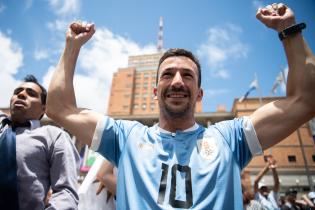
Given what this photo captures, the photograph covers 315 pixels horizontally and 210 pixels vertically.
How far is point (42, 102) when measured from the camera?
269 centimetres

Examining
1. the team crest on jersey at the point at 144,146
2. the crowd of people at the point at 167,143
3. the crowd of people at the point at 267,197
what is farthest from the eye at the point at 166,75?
the crowd of people at the point at 267,197

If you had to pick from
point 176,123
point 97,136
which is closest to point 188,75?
point 176,123

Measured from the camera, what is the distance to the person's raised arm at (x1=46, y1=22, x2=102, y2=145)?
165 cm

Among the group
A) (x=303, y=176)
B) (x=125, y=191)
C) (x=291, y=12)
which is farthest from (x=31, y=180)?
(x=303, y=176)

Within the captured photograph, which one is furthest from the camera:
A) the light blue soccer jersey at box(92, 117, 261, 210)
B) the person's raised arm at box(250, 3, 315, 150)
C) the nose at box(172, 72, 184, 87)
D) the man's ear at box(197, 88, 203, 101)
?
the man's ear at box(197, 88, 203, 101)

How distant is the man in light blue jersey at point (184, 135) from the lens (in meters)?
1.42

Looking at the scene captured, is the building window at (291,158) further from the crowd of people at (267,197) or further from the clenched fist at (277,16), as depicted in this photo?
the clenched fist at (277,16)

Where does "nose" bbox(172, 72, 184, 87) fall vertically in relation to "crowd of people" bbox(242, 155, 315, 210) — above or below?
above

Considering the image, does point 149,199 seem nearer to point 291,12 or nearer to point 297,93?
point 297,93

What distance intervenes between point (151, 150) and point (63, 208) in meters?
0.80

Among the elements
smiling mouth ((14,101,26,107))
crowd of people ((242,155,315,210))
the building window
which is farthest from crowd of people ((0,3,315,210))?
the building window

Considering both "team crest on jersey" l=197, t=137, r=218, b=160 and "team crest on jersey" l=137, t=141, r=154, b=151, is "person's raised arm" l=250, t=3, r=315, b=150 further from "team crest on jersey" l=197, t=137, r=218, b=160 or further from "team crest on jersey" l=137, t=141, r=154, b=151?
"team crest on jersey" l=137, t=141, r=154, b=151

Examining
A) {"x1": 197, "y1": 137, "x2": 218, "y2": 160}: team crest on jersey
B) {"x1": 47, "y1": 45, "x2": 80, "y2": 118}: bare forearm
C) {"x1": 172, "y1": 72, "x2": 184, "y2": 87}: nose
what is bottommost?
{"x1": 197, "y1": 137, "x2": 218, "y2": 160}: team crest on jersey

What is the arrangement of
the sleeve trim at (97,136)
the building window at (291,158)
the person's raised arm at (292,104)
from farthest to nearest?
1. the building window at (291,158)
2. the sleeve trim at (97,136)
3. the person's raised arm at (292,104)
